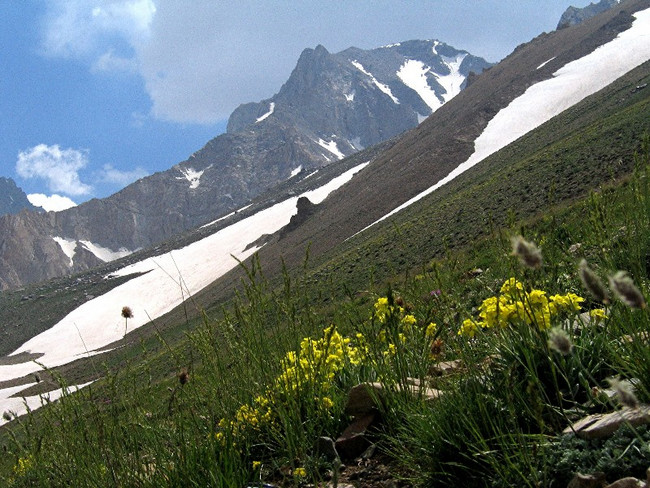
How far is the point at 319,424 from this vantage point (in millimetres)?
3555

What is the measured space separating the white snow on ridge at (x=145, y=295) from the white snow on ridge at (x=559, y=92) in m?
35.2

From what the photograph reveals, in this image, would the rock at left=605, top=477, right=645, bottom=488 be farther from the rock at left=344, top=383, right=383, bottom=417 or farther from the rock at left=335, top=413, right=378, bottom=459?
the rock at left=335, top=413, right=378, bottom=459

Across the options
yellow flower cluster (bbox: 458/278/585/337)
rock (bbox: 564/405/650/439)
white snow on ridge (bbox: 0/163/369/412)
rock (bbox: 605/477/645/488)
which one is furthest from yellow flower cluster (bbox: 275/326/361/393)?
white snow on ridge (bbox: 0/163/369/412)

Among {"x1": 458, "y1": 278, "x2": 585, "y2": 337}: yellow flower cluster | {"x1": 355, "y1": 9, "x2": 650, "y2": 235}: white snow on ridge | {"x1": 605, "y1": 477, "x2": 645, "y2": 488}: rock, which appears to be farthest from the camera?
{"x1": 355, "y1": 9, "x2": 650, "y2": 235}: white snow on ridge

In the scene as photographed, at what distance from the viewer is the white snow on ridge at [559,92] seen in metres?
63.6

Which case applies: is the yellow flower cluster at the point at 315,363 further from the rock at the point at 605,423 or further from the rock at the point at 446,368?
the rock at the point at 605,423

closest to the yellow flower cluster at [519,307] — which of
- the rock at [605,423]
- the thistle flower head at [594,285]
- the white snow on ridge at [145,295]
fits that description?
the rock at [605,423]

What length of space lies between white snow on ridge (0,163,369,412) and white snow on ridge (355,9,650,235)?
35245 millimetres

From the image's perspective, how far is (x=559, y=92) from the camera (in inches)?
2768

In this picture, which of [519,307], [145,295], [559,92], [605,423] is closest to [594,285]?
[605,423]

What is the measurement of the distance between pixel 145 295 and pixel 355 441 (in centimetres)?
9103

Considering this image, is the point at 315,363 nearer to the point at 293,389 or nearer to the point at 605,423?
the point at 293,389

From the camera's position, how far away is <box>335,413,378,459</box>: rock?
3354mm

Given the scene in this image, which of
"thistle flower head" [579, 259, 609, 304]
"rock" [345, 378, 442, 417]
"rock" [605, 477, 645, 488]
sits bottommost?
"rock" [605, 477, 645, 488]
